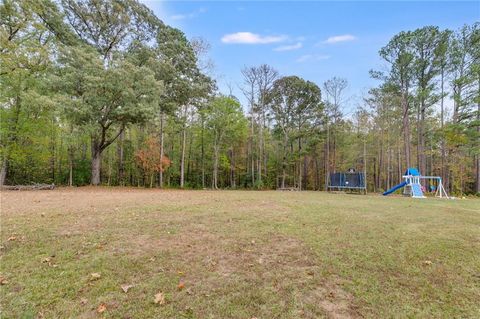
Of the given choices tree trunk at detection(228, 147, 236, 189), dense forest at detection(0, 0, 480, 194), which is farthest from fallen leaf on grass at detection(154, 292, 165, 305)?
tree trunk at detection(228, 147, 236, 189)

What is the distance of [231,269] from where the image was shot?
3023 mm

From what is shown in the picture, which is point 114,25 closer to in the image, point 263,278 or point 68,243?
point 68,243

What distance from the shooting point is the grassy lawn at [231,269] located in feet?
7.49

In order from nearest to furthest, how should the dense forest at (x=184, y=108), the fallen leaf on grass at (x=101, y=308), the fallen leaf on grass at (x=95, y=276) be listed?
the fallen leaf on grass at (x=101, y=308) < the fallen leaf on grass at (x=95, y=276) < the dense forest at (x=184, y=108)

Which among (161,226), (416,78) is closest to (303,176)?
(416,78)

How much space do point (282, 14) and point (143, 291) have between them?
978cm

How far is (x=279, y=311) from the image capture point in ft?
7.36

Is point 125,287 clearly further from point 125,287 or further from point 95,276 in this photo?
point 95,276

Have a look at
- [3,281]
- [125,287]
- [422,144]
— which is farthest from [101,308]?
[422,144]

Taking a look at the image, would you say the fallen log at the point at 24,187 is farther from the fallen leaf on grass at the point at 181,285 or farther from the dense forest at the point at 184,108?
the fallen leaf on grass at the point at 181,285

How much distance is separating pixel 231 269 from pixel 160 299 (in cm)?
94

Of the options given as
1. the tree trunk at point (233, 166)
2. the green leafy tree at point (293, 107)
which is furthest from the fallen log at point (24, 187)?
the green leafy tree at point (293, 107)

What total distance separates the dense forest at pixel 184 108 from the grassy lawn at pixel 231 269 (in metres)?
7.09

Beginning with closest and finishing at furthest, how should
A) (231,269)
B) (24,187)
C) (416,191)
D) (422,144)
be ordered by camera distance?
(231,269) → (24,187) → (416,191) → (422,144)
